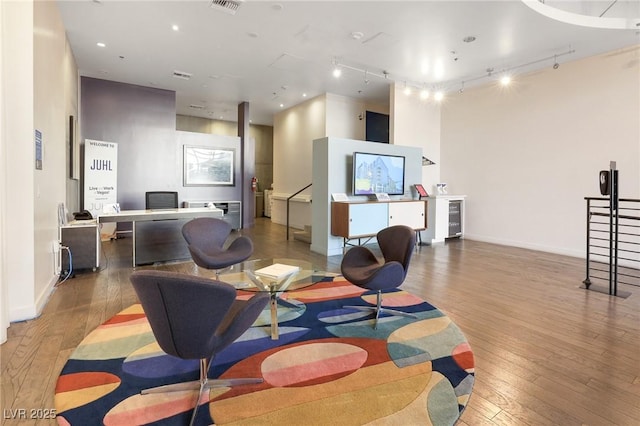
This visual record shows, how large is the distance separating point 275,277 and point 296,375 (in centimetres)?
86

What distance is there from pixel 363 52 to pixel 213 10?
259 cm

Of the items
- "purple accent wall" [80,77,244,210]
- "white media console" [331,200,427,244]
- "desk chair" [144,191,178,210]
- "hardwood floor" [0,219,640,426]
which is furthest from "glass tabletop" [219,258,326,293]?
"purple accent wall" [80,77,244,210]

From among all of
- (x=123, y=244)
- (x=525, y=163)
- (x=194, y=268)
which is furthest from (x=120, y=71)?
(x=525, y=163)

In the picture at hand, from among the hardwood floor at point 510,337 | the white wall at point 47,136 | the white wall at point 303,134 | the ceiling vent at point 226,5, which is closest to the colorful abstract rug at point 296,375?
the hardwood floor at point 510,337

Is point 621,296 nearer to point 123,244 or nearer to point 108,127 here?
point 123,244

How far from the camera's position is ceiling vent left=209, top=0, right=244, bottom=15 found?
4.23 m

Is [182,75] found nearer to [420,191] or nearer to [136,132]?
[136,132]

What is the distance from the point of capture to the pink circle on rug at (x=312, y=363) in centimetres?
213

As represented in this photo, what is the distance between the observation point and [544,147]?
6.39 metres

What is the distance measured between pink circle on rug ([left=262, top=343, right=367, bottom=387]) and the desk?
137 inches

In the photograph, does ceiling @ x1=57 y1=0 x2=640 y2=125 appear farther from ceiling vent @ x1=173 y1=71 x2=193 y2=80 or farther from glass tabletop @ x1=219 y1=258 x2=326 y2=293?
glass tabletop @ x1=219 y1=258 x2=326 y2=293

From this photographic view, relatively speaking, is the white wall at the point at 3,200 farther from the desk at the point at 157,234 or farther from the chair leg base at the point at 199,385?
the desk at the point at 157,234

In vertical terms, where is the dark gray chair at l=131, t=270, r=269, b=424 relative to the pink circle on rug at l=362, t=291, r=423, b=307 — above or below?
above

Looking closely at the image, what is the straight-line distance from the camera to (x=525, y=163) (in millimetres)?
6684
